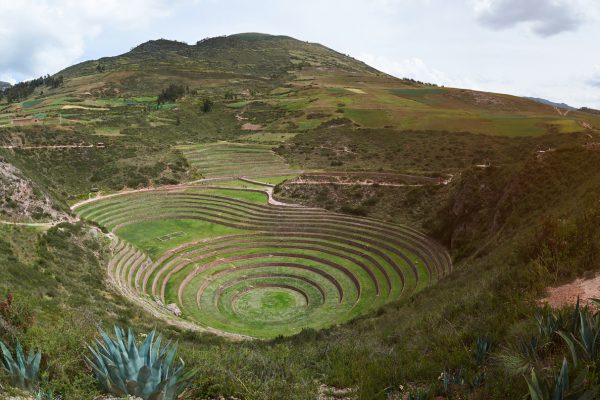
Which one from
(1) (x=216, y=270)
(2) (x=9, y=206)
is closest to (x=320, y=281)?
(1) (x=216, y=270)

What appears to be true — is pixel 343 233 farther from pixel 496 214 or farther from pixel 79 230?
pixel 79 230

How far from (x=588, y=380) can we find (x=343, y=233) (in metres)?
25.2

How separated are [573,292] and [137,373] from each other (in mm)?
8864

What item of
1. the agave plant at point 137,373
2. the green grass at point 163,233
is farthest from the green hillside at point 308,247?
the agave plant at point 137,373

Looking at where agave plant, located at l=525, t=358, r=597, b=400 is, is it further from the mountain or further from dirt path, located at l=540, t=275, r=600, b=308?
the mountain

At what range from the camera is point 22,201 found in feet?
78.1

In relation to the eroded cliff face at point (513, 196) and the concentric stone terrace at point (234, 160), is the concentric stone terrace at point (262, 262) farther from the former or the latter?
the concentric stone terrace at point (234, 160)

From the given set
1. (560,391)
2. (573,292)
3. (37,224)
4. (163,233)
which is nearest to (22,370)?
(560,391)

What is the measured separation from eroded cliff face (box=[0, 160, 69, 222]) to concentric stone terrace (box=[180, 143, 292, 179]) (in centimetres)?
2139

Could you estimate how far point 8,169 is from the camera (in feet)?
81.9

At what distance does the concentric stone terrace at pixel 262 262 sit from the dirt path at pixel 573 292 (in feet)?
42.5

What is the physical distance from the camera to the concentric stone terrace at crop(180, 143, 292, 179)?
4747 cm

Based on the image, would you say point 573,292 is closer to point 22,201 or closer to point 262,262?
point 262,262

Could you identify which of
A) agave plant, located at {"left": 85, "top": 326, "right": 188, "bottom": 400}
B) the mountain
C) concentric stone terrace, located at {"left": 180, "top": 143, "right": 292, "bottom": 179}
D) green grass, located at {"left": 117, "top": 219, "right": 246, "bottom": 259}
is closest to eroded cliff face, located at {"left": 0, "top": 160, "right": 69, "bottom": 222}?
green grass, located at {"left": 117, "top": 219, "right": 246, "bottom": 259}
